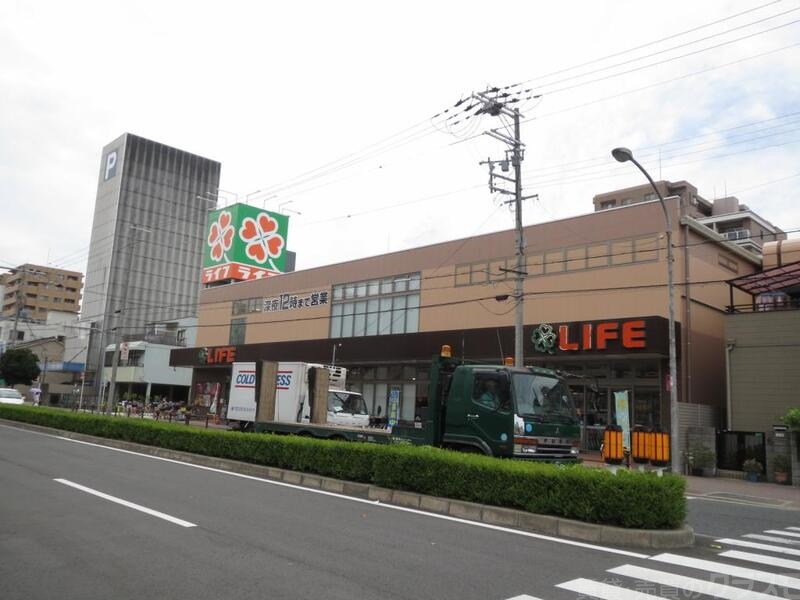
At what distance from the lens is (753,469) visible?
20.0 metres

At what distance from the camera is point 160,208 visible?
10488 centimetres

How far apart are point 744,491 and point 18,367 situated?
7069cm

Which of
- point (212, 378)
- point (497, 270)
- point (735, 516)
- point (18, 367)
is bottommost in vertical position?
point (735, 516)

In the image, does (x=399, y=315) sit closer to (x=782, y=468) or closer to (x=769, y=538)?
(x=782, y=468)

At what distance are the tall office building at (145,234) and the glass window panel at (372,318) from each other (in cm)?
6986

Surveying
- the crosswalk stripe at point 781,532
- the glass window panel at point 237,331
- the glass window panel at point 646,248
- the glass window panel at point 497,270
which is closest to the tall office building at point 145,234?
the glass window panel at point 237,331

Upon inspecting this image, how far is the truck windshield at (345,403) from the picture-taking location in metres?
21.9

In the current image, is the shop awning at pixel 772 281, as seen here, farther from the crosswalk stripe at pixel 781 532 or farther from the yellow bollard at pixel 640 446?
the crosswalk stripe at pixel 781 532

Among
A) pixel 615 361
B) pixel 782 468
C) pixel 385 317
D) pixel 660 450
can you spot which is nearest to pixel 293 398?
pixel 660 450

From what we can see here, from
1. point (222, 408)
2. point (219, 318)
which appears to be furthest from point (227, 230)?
point (222, 408)

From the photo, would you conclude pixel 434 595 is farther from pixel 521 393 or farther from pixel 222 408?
pixel 222 408

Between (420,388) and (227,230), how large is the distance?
29947mm

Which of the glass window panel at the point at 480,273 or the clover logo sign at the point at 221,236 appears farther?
the clover logo sign at the point at 221,236

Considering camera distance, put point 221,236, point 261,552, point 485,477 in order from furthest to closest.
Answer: point 221,236
point 485,477
point 261,552
